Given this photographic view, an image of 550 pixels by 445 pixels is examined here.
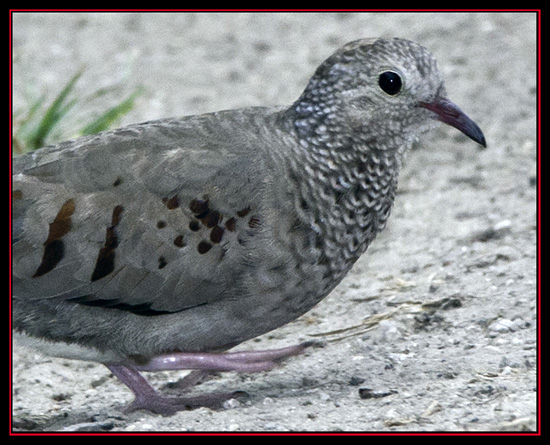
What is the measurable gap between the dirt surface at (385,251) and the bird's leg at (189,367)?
0.09 m

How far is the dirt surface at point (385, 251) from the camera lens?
4543mm

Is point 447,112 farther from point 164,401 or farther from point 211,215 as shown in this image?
point 164,401

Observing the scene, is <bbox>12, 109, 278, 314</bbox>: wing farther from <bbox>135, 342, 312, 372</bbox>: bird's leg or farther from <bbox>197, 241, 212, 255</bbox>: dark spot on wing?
<bbox>135, 342, 312, 372</bbox>: bird's leg

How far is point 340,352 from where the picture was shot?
17.1 ft

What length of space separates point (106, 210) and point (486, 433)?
188 cm

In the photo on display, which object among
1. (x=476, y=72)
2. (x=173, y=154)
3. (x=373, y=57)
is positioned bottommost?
(x=173, y=154)

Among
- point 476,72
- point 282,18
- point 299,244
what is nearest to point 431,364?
point 299,244

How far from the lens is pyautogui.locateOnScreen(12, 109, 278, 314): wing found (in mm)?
4594

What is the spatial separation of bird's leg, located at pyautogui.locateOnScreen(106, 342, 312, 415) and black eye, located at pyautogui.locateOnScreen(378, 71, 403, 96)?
128 cm

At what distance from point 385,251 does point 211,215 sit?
80.2 inches

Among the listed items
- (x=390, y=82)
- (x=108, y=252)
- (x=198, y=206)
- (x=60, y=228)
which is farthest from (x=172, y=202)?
(x=390, y=82)

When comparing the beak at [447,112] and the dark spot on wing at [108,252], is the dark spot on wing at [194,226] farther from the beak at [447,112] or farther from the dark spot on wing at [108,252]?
the beak at [447,112]

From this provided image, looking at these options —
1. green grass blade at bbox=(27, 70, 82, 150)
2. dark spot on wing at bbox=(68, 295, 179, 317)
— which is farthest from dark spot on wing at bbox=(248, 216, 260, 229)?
green grass blade at bbox=(27, 70, 82, 150)

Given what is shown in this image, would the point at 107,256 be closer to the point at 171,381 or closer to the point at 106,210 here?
the point at 106,210
